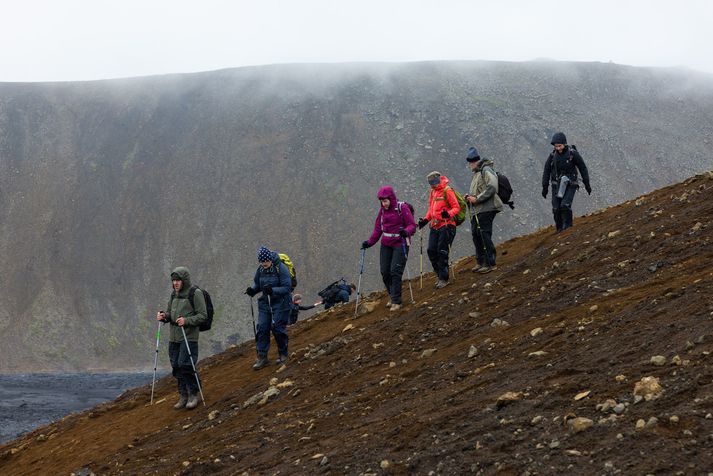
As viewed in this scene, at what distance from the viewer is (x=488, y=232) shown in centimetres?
1655

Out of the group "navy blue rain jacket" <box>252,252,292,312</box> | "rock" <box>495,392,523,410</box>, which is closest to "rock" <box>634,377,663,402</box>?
"rock" <box>495,392,523,410</box>

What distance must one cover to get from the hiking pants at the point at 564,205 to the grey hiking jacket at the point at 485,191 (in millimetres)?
2073

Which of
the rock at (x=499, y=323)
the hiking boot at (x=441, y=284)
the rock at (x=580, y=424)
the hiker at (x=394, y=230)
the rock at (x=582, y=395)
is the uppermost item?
the hiker at (x=394, y=230)

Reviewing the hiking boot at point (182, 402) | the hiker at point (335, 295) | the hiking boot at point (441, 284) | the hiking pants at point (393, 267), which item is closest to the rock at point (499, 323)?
the hiking pants at point (393, 267)

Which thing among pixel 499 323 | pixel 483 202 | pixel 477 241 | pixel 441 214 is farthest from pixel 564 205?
pixel 499 323

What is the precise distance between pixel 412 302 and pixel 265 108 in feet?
211

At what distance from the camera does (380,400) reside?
10.1 metres

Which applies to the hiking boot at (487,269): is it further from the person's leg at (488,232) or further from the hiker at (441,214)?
the hiker at (441,214)

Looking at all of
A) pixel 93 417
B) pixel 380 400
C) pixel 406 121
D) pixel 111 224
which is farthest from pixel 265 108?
pixel 380 400

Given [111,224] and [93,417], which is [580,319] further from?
[111,224]

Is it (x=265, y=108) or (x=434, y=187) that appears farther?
(x=265, y=108)

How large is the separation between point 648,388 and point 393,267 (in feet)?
29.4

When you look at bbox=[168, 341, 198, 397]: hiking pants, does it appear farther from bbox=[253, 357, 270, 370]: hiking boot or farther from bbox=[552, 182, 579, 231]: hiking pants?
bbox=[552, 182, 579, 231]: hiking pants

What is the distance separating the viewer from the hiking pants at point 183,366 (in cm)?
1375
